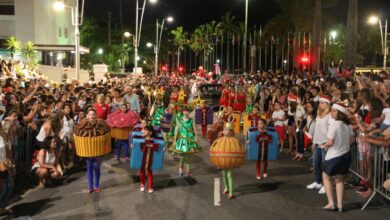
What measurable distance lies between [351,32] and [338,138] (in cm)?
2047

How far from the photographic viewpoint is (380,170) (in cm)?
912

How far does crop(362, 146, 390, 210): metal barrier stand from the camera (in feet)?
28.9

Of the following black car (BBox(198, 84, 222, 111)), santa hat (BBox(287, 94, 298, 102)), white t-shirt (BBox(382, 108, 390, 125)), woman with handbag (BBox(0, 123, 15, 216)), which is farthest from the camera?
black car (BBox(198, 84, 222, 111))

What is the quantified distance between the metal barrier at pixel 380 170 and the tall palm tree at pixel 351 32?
19.3 meters

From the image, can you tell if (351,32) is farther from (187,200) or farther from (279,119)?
(187,200)

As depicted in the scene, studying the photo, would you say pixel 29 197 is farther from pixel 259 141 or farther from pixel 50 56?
pixel 50 56

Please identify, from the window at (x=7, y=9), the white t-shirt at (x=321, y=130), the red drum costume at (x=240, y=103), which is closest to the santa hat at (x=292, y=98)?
the red drum costume at (x=240, y=103)

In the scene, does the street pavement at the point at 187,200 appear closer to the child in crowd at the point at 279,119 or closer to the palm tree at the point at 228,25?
the child in crowd at the point at 279,119

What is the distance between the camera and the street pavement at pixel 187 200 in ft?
28.0

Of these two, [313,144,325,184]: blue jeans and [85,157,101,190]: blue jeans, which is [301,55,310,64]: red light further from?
[85,157,101,190]: blue jeans

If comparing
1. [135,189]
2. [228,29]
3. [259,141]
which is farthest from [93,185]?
[228,29]

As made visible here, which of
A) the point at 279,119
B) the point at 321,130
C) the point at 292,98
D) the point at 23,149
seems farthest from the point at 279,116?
the point at 23,149

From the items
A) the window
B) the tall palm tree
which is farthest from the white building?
the tall palm tree

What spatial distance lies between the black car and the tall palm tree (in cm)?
721
